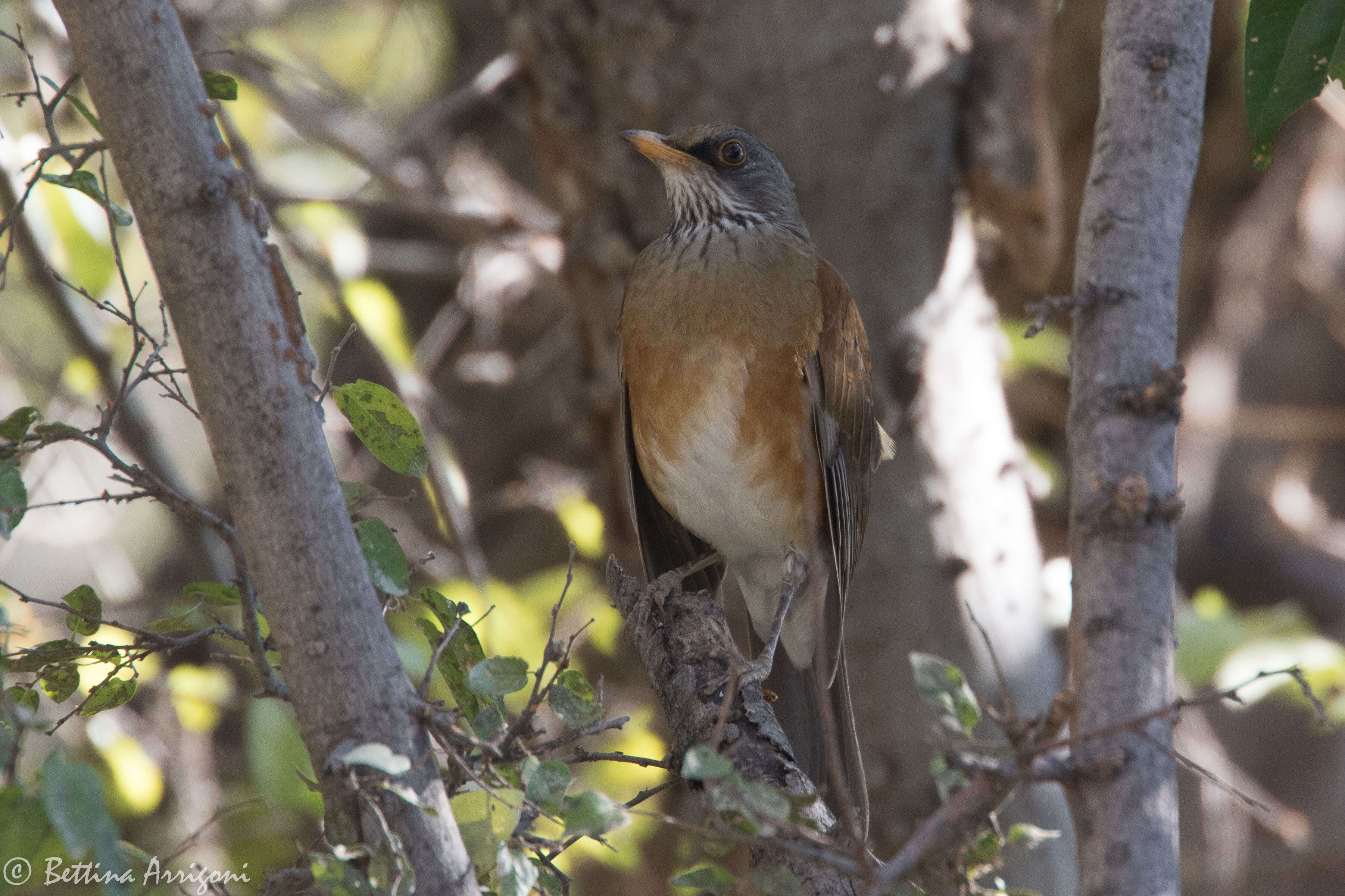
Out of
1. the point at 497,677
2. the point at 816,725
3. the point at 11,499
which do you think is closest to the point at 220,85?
the point at 11,499

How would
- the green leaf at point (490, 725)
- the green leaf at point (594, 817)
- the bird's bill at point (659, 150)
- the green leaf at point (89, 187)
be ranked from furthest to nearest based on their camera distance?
the bird's bill at point (659, 150) → the green leaf at point (490, 725) → the green leaf at point (89, 187) → the green leaf at point (594, 817)

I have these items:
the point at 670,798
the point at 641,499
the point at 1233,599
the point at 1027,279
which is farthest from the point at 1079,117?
the point at 670,798

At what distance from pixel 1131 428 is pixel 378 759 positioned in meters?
1.22

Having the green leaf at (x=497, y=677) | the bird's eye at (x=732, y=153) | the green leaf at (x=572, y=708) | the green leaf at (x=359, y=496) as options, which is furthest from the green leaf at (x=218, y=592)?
the bird's eye at (x=732, y=153)

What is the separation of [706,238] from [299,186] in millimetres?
3676

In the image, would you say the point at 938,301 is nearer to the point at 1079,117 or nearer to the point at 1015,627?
the point at 1015,627

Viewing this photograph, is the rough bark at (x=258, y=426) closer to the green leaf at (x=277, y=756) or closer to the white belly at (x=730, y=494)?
the white belly at (x=730, y=494)

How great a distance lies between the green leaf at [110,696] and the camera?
1.80m

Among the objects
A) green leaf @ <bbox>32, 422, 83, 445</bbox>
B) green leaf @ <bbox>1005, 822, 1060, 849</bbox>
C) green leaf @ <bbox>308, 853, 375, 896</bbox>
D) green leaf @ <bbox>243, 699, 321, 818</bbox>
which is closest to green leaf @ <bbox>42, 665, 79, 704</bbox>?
green leaf @ <bbox>32, 422, 83, 445</bbox>

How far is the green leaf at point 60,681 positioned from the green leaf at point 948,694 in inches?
55.4

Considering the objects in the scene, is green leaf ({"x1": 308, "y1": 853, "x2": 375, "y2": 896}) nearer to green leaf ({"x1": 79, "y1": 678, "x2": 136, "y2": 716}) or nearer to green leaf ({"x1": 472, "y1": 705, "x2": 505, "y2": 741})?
green leaf ({"x1": 472, "y1": 705, "x2": 505, "y2": 741})

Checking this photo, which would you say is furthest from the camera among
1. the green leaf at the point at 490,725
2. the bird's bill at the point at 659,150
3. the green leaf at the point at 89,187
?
the bird's bill at the point at 659,150

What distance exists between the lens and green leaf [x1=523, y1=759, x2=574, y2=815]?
154 centimetres

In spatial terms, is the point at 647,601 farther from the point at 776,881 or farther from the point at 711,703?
the point at 776,881
